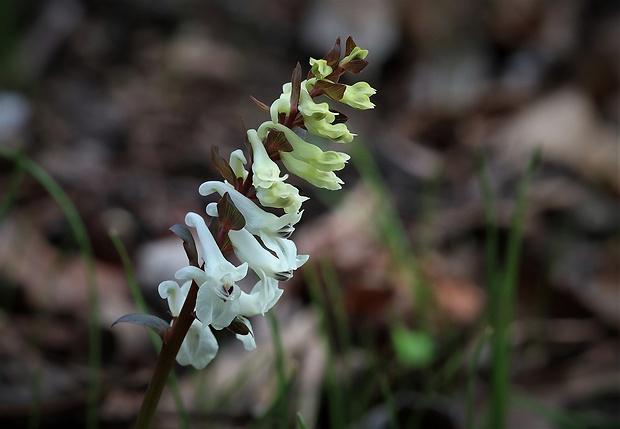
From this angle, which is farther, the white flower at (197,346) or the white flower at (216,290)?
the white flower at (197,346)

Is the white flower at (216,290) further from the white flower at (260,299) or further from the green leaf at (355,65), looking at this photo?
the green leaf at (355,65)

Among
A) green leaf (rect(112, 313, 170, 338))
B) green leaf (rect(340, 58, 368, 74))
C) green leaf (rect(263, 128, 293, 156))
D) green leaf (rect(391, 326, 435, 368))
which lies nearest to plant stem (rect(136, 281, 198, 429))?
green leaf (rect(112, 313, 170, 338))

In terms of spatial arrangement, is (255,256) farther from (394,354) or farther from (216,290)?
(394,354)

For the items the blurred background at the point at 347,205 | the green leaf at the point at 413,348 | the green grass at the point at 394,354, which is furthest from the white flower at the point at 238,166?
the green leaf at the point at 413,348

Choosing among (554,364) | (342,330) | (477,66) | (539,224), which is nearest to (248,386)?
(342,330)

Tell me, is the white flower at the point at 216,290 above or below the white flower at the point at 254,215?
below

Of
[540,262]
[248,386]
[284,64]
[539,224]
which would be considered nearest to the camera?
[248,386]

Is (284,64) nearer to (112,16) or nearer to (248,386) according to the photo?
(112,16)

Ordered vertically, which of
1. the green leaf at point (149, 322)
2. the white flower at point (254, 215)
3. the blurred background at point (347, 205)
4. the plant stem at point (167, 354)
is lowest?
the plant stem at point (167, 354)
